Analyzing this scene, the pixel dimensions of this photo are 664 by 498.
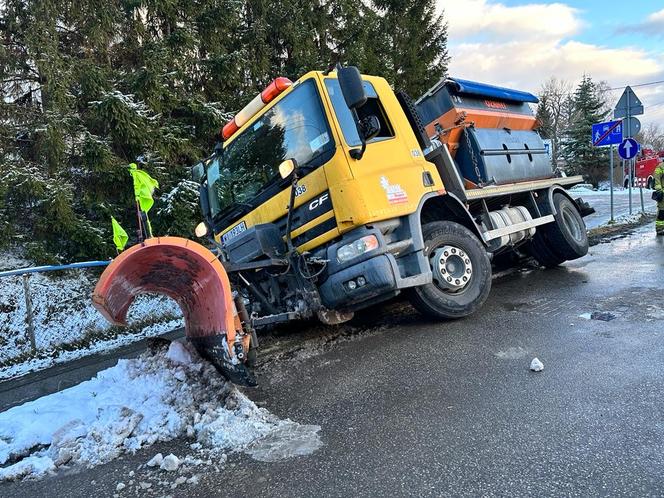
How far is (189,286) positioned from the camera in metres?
3.78

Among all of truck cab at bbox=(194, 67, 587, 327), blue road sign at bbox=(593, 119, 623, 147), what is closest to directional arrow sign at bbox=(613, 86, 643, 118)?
blue road sign at bbox=(593, 119, 623, 147)

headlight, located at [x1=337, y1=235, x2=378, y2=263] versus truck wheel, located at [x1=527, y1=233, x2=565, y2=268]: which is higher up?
headlight, located at [x1=337, y1=235, x2=378, y2=263]

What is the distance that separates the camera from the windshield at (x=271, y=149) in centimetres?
450

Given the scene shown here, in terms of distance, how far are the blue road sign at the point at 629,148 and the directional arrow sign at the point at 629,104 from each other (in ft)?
2.44

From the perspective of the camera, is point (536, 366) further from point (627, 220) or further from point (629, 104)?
point (629, 104)

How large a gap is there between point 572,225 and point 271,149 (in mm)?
5753

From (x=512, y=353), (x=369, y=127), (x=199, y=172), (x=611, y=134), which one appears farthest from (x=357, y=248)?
(x=611, y=134)

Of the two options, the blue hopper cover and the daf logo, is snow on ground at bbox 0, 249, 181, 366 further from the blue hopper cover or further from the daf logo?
the blue hopper cover

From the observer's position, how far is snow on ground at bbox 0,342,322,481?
2.96 m

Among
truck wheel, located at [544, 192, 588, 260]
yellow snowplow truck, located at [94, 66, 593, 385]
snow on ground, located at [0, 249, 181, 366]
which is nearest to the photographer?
yellow snowplow truck, located at [94, 66, 593, 385]

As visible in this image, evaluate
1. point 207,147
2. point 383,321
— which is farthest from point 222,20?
point 383,321

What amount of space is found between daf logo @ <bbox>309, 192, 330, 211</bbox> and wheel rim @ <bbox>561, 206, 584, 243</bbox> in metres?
5.21

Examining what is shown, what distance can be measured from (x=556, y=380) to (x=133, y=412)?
9.85ft

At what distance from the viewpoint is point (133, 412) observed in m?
3.30
